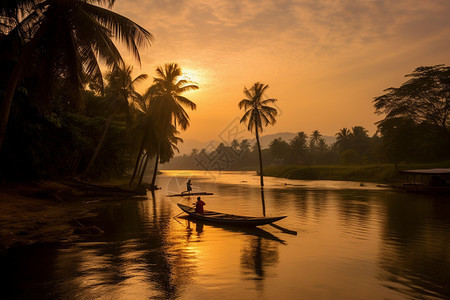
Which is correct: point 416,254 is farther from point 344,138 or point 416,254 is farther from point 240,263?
point 344,138

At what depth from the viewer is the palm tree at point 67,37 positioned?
12273mm

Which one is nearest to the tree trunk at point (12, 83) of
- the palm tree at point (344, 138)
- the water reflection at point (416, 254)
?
the water reflection at point (416, 254)

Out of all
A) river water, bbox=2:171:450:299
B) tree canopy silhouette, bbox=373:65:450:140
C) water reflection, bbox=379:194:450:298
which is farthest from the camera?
tree canopy silhouette, bbox=373:65:450:140

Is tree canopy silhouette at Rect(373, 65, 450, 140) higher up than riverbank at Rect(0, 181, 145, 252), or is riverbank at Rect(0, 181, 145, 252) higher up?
tree canopy silhouette at Rect(373, 65, 450, 140)

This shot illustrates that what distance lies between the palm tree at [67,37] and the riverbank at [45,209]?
4.63m

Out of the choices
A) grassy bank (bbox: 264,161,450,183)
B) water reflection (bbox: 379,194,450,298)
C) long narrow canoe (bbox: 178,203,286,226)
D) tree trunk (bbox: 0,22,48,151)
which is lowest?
water reflection (bbox: 379,194,450,298)

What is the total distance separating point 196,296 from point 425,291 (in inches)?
232

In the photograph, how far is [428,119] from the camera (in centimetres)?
4747

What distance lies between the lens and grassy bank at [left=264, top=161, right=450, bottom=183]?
50.4 metres

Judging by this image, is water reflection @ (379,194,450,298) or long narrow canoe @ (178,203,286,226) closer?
water reflection @ (379,194,450,298)

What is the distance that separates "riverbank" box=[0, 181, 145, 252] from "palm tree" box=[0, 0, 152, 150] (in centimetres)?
463

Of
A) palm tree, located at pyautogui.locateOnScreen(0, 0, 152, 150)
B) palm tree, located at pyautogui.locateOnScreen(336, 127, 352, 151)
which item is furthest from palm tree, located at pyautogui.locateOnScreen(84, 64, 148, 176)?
palm tree, located at pyautogui.locateOnScreen(336, 127, 352, 151)

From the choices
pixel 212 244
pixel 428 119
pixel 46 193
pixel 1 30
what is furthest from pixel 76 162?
pixel 428 119

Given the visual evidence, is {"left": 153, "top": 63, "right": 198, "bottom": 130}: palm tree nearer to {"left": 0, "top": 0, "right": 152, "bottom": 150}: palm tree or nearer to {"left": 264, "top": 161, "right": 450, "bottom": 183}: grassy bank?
{"left": 0, "top": 0, "right": 152, "bottom": 150}: palm tree
